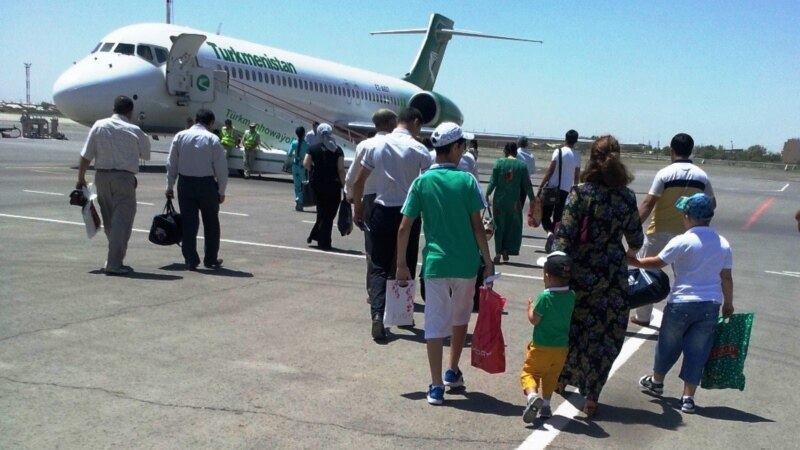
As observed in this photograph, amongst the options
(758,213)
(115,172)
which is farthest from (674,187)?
(758,213)

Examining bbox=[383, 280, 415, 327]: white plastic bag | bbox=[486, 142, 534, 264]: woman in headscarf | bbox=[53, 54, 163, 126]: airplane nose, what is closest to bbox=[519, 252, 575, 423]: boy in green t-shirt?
bbox=[383, 280, 415, 327]: white plastic bag

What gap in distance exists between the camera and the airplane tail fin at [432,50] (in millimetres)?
43625

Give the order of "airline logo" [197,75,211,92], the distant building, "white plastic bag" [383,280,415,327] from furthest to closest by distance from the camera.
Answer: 1. the distant building
2. "airline logo" [197,75,211,92]
3. "white plastic bag" [383,280,415,327]

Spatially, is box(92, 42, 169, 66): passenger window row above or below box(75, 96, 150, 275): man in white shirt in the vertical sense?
above

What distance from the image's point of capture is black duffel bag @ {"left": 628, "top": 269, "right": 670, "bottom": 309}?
5305 millimetres

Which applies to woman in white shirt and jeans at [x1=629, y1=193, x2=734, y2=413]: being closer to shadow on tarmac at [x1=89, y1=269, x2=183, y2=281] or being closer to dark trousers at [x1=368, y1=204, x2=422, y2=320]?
dark trousers at [x1=368, y1=204, x2=422, y2=320]

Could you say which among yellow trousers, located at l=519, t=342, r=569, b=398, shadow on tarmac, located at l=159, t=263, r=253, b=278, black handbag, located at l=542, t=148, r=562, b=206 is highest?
black handbag, located at l=542, t=148, r=562, b=206

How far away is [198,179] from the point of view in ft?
30.1

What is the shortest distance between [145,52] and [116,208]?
15.6m

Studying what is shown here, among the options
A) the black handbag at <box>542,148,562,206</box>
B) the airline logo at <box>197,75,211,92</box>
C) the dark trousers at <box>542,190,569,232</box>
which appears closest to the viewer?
the black handbag at <box>542,148,562,206</box>

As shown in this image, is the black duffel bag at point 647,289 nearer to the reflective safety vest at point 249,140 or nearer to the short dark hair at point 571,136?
the short dark hair at point 571,136

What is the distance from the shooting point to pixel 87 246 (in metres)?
10.1

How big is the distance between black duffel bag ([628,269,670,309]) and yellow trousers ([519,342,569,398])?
2.13 ft

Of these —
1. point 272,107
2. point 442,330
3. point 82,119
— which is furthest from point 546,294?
point 272,107
